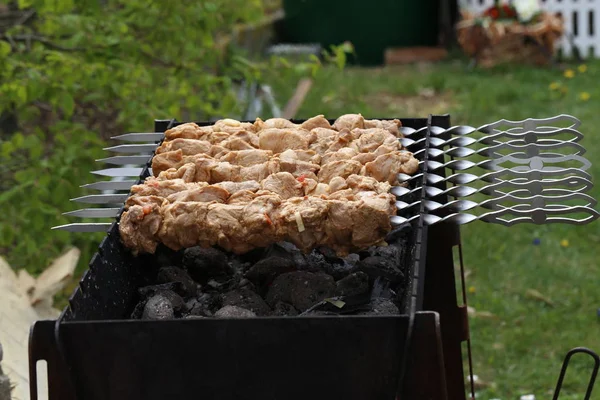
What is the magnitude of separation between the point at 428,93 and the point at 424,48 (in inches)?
89.1

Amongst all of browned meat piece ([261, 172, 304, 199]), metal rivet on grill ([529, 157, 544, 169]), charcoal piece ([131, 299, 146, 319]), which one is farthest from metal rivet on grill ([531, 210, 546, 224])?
charcoal piece ([131, 299, 146, 319])

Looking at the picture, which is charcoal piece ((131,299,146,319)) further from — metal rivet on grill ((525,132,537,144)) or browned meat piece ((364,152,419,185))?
metal rivet on grill ((525,132,537,144))

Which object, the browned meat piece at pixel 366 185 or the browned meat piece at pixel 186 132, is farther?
the browned meat piece at pixel 186 132

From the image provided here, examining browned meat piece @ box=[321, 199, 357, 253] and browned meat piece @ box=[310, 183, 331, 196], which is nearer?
browned meat piece @ box=[321, 199, 357, 253]

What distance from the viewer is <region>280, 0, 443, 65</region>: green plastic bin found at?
11.8 meters

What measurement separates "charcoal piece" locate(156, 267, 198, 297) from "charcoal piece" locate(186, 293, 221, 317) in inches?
1.5

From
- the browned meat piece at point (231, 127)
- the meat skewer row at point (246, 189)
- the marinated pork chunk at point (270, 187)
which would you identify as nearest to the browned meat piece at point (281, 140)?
the marinated pork chunk at point (270, 187)

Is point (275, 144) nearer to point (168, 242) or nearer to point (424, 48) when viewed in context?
point (168, 242)

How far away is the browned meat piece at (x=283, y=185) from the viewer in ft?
8.92

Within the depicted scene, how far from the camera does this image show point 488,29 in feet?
36.0

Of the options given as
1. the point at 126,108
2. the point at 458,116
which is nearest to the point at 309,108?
the point at 458,116

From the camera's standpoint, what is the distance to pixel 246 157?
2.96 meters

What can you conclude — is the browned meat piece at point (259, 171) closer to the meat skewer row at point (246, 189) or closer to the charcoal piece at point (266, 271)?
the meat skewer row at point (246, 189)

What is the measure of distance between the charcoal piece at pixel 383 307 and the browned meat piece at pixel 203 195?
1.70 ft
